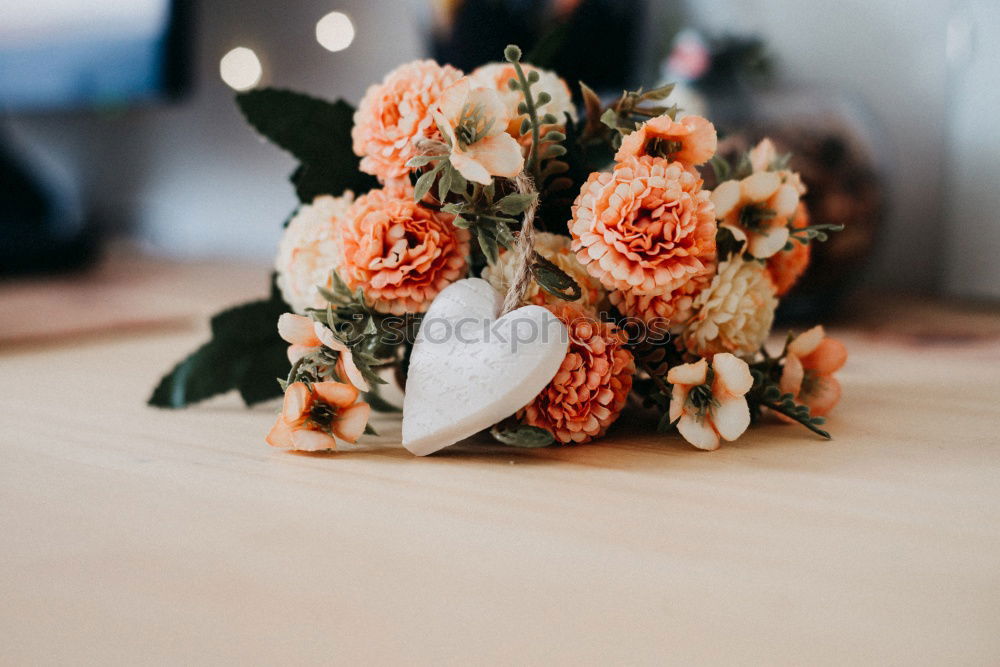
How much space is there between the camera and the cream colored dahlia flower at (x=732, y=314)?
1.66 ft

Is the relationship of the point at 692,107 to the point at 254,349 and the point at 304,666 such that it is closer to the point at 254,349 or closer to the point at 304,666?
the point at 254,349

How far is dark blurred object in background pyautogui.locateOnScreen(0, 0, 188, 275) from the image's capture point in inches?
56.4

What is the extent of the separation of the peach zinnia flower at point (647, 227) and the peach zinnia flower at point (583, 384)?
0.12 ft

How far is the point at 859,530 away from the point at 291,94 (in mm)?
438

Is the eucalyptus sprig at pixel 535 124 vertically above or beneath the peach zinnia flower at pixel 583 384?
above

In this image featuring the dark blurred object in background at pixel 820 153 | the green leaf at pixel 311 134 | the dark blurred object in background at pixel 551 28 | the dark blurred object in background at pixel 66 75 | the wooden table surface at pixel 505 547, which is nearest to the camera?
the wooden table surface at pixel 505 547

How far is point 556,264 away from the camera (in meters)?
0.51

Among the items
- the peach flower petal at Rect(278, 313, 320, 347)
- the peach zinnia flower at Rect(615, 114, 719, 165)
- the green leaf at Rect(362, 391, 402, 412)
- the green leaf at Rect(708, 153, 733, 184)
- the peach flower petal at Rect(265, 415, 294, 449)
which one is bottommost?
the green leaf at Rect(362, 391, 402, 412)

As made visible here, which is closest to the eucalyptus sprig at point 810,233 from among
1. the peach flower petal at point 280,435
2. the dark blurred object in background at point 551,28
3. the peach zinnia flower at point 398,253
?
the peach zinnia flower at point 398,253

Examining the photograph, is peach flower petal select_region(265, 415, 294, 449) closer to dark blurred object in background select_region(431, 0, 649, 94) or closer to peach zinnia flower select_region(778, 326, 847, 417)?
peach zinnia flower select_region(778, 326, 847, 417)

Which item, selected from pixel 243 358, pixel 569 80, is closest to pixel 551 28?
pixel 569 80

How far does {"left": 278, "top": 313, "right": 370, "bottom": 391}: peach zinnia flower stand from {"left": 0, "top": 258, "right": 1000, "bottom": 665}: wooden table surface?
5cm

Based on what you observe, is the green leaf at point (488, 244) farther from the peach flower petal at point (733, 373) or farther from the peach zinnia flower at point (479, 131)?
the peach flower petal at point (733, 373)

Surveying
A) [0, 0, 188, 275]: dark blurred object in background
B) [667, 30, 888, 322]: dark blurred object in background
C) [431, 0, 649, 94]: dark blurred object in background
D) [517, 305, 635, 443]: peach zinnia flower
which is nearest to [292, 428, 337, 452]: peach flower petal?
[517, 305, 635, 443]: peach zinnia flower
